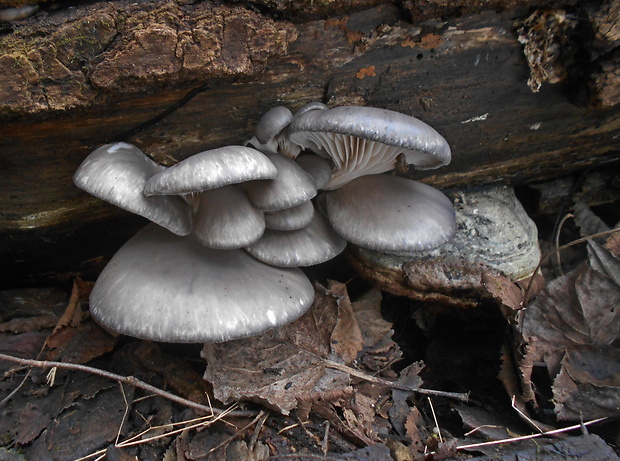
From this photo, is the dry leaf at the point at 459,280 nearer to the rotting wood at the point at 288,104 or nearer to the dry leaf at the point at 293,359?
the dry leaf at the point at 293,359

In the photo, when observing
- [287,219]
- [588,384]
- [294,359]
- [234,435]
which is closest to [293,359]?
[294,359]

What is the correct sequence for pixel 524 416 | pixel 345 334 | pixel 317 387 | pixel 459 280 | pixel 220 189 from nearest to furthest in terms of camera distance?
pixel 220 189 → pixel 524 416 → pixel 317 387 → pixel 459 280 → pixel 345 334

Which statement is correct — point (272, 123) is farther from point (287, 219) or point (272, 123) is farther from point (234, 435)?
point (234, 435)

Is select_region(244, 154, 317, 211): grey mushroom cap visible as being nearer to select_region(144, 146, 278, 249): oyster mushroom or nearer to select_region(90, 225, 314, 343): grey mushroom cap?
select_region(144, 146, 278, 249): oyster mushroom

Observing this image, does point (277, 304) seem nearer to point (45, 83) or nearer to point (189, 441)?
point (189, 441)

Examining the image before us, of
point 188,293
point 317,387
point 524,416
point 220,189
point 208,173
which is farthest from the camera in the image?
point 317,387

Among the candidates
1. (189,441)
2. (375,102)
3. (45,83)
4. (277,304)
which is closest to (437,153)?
(375,102)
